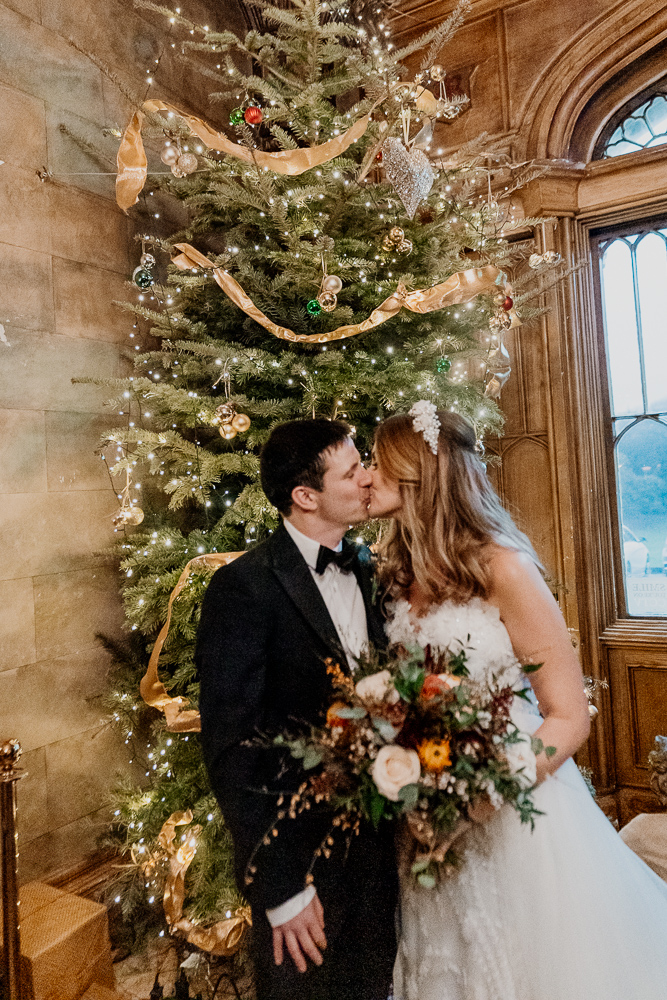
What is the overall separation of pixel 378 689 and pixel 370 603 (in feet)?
1.74

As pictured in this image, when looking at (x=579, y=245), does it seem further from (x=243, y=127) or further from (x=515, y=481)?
(x=243, y=127)

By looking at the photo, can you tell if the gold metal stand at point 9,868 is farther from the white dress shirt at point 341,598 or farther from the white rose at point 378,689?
the white rose at point 378,689

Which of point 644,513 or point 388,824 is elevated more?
point 644,513

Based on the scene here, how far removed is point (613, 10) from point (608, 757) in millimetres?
4428

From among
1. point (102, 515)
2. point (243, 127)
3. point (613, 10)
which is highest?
point (613, 10)

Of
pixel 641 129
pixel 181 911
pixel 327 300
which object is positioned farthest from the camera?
pixel 641 129

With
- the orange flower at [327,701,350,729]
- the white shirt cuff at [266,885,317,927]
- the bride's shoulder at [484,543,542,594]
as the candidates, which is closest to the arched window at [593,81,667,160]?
the bride's shoulder at [484,543,542,594]

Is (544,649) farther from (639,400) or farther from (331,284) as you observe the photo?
(639,400)

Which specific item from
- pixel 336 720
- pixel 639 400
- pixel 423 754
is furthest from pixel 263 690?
pixel 639 400

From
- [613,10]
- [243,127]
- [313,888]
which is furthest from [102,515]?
[613,10]

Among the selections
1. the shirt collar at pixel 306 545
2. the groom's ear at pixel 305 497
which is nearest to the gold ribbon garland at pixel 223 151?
the groom's ear at pixel 305 497

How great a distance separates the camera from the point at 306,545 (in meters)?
1.85

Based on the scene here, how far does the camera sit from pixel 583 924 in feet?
5.12

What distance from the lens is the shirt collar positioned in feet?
6.03
